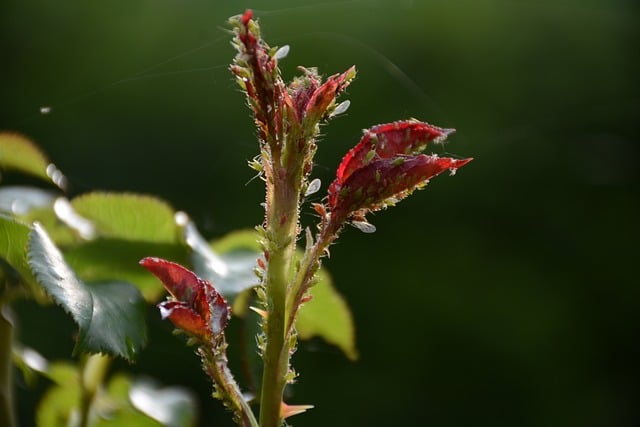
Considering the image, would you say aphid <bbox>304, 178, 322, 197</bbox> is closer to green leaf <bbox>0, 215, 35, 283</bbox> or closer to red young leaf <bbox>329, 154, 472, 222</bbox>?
red young leaf <bbox>329, 154, 472, 222</bbox>

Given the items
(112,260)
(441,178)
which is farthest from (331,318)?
(441,178)

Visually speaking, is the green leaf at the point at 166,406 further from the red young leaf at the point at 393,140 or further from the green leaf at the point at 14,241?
the red young leaf at the point at 393,140

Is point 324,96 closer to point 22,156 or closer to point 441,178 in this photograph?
point 22,156

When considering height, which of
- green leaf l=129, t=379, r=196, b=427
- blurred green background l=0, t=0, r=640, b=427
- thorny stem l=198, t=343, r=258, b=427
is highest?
blurred green background l=0, t=0, r=640, b=427

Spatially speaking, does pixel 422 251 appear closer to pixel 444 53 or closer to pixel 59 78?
pixel 444 53

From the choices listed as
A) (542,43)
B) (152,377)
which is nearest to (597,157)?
(542,43)

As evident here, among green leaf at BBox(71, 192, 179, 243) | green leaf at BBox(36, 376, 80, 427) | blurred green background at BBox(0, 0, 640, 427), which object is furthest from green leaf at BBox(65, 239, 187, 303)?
blurred green background at BBox(0, 0, 640, 427)

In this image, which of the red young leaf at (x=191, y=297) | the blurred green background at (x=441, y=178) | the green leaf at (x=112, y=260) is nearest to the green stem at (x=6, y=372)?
the green leaf at (x=112, y=260)
